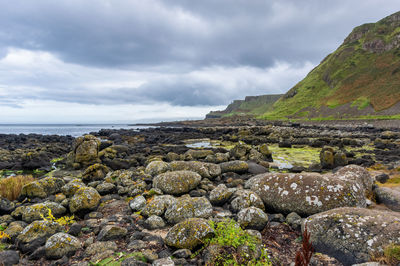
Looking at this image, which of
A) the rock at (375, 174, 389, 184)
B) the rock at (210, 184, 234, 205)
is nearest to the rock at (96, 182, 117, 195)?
Result: the rock at (210, 184, 234, 205)

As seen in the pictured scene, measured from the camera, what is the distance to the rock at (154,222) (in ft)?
22.8

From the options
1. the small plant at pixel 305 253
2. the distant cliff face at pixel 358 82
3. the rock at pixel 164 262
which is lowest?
the rock at pixel 164 262

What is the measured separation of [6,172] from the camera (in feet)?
61.1

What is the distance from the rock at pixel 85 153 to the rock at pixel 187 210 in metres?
14.7

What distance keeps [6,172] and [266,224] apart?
75.0 feet

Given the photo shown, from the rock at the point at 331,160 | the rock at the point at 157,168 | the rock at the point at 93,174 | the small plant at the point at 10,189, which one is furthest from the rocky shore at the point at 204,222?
the rock at the point at 331,160

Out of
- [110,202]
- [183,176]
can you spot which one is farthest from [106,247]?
[183,176]

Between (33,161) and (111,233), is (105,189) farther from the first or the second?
(33,161)

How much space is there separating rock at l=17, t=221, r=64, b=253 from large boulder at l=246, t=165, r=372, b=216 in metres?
7.16

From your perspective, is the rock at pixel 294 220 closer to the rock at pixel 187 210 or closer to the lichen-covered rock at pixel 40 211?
the rock at pixel 187 210

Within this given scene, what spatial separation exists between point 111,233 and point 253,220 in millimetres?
4262

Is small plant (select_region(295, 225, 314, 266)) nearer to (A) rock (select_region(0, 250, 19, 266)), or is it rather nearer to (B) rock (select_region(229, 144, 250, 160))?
(A) rock (select_region(0, 250, 19, 266))

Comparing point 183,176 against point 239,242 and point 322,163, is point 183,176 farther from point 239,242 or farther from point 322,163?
point 322,163

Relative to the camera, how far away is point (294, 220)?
6.77 metres
